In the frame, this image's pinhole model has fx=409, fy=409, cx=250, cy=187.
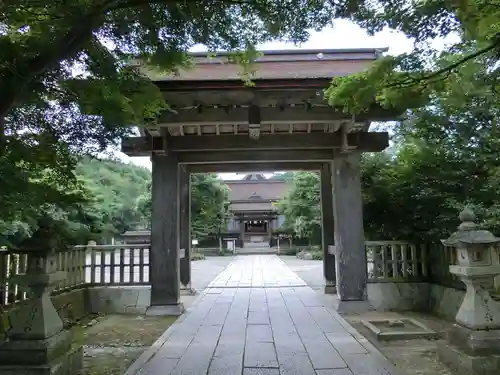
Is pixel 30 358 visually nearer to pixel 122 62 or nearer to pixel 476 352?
pixel 122 62

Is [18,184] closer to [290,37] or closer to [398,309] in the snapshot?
[290,37]

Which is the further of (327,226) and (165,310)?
(327,226)

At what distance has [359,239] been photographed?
7141 millimetres

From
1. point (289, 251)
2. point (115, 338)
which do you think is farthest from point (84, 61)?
point (289, 251)

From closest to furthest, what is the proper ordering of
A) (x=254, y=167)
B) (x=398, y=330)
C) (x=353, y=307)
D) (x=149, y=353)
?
(x=149, y=353) < (x=398, y=330) < (x=353, y=307) < (x=254, y=167)

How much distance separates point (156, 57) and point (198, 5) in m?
0.56

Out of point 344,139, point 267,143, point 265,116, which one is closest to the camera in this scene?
point 265,116

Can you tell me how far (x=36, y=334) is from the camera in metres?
3.38

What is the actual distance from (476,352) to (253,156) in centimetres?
504

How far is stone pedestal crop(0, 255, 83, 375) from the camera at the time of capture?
3.30m

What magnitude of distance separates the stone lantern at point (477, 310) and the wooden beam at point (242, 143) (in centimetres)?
365

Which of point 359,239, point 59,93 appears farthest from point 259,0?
point 359,239

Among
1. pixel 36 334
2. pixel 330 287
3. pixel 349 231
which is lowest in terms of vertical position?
pixel 330 287

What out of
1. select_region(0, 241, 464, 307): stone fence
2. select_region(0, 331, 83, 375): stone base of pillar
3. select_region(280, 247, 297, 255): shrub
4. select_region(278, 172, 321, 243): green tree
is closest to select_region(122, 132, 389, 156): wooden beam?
select_region(0, 241, 464, 307): stone fence
